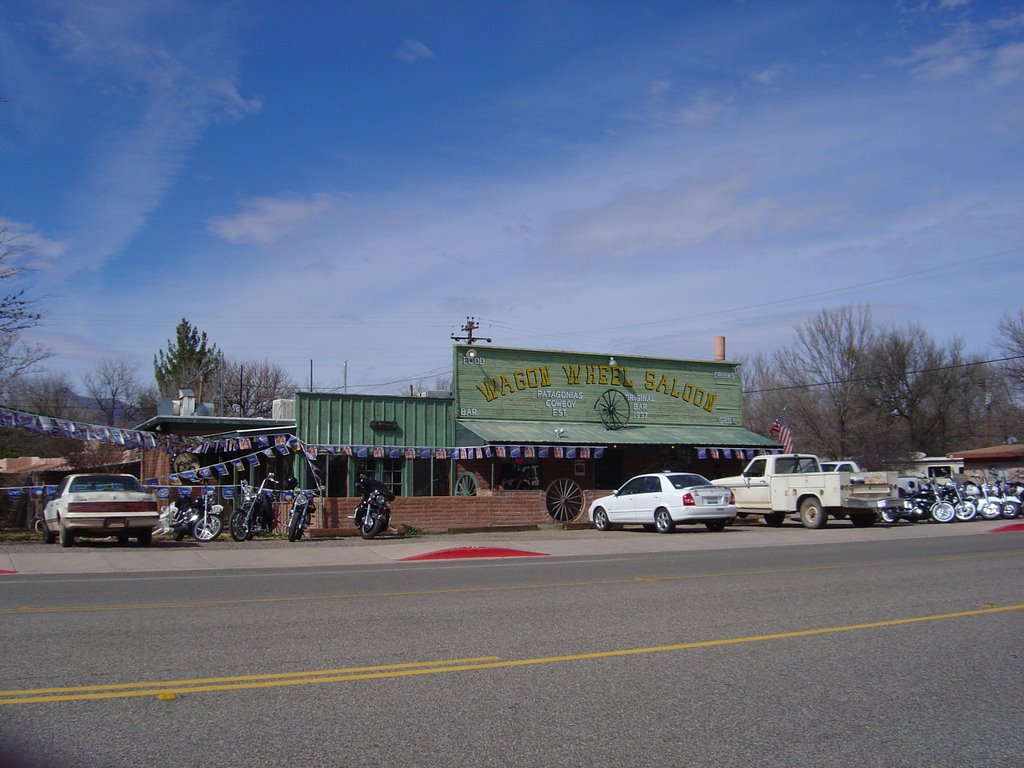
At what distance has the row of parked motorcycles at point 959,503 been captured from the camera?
3038 cm

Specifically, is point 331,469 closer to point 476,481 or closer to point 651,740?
point 476,481

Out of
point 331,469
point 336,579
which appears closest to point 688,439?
point 331,469

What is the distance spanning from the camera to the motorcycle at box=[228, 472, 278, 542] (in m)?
22.4

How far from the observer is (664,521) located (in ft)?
81.7

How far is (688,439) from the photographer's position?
32.2 m

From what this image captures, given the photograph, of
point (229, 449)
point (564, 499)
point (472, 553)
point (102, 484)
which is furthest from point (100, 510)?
point (564, 499)

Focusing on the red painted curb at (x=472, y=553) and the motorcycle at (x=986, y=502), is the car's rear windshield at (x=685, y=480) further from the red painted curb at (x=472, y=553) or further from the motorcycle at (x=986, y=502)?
the motorcycle at (x=986, y=502)

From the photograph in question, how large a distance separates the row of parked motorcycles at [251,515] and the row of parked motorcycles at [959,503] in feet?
53.7

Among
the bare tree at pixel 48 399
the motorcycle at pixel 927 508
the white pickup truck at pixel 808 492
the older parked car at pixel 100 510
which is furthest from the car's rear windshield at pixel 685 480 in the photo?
the bare tree at pixel 48 399

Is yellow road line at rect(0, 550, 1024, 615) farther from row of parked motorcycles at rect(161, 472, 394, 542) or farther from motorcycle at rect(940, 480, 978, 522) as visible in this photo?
motorcycle at rect(940, 480, 978, 522)

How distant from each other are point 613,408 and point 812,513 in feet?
27.5

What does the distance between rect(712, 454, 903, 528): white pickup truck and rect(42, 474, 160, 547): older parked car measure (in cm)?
1657

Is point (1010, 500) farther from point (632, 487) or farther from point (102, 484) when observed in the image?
point (102, 484)

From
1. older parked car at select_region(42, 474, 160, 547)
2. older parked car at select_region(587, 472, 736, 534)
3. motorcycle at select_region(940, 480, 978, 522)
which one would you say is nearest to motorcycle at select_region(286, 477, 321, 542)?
older parked car at select_region(42, 474, 160, 547)
